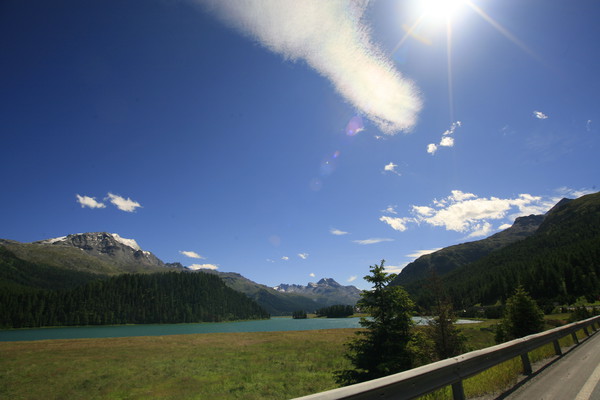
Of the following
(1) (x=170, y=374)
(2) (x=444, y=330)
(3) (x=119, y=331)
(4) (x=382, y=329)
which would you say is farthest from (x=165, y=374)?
(3) (x=119, y=331)

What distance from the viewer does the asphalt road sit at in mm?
6465

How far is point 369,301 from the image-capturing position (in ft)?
54.1

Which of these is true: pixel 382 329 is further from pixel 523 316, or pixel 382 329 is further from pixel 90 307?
pixel 90 307

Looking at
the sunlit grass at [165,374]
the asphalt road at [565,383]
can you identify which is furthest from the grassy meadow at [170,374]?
the asphalt road at [565,383]

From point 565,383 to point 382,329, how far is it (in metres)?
8.90

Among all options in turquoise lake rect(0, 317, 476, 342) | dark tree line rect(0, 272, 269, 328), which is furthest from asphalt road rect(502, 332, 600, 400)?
dark tree line rect(0, 272, 269, 328)

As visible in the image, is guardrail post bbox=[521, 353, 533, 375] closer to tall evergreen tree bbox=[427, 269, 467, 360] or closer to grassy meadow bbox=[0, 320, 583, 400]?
grassy meadow bbox=[0, 320, 583, 400]

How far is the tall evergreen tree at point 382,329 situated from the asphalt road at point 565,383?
21.1ft

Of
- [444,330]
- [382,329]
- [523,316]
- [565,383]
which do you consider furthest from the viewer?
[523,316]

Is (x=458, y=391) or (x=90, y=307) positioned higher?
(x=458, y=391)

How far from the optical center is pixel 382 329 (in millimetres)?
15711

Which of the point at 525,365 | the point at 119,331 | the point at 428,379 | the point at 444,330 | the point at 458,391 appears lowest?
the point at 119,331

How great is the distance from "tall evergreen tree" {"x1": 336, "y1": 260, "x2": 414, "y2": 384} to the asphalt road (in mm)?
6424

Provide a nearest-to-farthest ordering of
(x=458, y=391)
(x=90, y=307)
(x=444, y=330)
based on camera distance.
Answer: (x=458, y=391)
(x=444, y=330)
(x=90, y=307)
